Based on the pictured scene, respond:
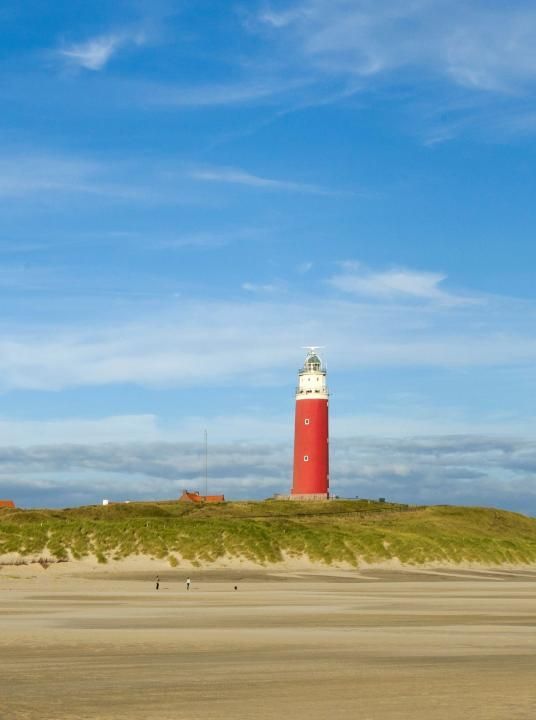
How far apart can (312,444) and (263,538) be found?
3291cm

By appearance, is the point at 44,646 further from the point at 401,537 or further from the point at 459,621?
the point at 401,537

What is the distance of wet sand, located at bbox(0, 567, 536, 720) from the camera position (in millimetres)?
16719

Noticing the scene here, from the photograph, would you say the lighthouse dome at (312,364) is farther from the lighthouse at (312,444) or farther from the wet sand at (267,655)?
the wet sand at (267,655)

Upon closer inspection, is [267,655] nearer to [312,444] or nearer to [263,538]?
[263,538]

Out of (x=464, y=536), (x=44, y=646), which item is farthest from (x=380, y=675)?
(x=464, y=536)

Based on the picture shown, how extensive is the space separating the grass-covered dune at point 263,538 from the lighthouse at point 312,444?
7715mm

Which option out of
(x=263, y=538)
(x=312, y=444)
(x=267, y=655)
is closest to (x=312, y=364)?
(x=312, y=444)

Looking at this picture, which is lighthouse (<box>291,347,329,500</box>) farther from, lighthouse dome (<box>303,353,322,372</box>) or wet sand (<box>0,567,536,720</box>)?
wet sand (<box>0,567,536,720</box>)

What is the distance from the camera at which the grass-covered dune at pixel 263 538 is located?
60688 mm

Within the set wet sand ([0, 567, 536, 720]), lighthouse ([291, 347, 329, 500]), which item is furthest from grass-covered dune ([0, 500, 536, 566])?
wet sand ([0, 567, 536, 720])

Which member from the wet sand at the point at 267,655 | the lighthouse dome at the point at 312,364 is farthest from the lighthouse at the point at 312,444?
the wet sand at the point at 267,655

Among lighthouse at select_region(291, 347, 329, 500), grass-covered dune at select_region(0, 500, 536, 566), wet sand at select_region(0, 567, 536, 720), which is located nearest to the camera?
wet sand at select_region(0, 567, 536, 720)

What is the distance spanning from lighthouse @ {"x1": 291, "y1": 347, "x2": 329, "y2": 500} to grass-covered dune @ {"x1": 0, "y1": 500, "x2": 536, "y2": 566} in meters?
7.72

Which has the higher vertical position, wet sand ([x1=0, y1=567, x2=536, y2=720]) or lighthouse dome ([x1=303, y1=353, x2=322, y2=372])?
lighthouse dome ([x1=303, y1=353, x2=322, y2=372])
